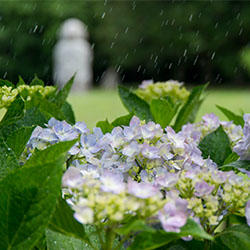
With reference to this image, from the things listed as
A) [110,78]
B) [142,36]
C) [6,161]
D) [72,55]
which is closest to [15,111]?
[6,161]

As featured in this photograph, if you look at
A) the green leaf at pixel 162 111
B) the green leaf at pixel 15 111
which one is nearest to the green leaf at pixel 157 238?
the green leaf at pixel 15 111

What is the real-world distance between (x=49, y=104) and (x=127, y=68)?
1712 centimetres

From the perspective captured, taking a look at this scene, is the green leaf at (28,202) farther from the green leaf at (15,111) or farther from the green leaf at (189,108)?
the green leaf at (189,108)

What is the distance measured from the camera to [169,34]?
17188mm

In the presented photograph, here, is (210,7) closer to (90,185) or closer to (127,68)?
(127,68)

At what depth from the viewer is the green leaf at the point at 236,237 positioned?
2.40ft

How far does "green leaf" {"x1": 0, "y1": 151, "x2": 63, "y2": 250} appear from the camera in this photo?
63 cm

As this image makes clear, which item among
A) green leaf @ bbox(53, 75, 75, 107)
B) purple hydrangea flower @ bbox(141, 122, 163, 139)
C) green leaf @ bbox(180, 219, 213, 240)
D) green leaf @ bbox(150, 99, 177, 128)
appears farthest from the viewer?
green leaf @ bbox(53, 75, 75, 107)

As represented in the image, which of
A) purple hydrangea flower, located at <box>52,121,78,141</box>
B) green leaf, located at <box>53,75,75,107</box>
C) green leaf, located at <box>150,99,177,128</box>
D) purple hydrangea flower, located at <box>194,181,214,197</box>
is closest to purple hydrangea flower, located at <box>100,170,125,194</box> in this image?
purple hydrangea flower, located at <box>194,181,214,197</box>

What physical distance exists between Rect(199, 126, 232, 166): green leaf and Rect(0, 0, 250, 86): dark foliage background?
15486 mm

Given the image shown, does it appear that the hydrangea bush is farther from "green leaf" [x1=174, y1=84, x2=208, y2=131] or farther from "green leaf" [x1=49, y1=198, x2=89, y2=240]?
"green leaf" [x1=174, y1=84, x2=208, y2=131]

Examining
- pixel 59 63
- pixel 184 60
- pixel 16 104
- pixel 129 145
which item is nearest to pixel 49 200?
pixel 129 145

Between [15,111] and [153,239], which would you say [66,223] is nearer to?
[153,239]

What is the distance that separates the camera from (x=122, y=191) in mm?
618
